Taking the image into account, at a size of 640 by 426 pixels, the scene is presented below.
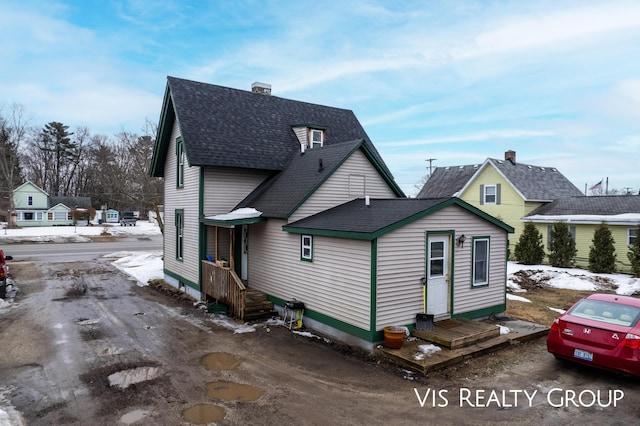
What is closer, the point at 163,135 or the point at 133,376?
the point at 133,376

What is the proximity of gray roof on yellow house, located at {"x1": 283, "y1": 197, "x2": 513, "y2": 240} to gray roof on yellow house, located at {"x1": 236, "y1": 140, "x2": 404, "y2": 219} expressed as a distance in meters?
0.84

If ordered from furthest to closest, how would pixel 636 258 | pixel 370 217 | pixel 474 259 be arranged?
pixel 636 258 → pixel 474 259 → pixel 370 217

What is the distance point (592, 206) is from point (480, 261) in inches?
723

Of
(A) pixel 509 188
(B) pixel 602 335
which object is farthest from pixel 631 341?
(A) pixel 509 188

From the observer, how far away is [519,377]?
8016 millimetres

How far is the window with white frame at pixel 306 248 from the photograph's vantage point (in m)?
11.0

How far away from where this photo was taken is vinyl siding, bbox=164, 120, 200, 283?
14.9m

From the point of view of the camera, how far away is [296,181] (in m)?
13.7

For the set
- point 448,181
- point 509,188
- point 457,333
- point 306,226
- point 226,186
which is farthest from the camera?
point 448,181

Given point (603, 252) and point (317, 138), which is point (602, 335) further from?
point (603, 252)

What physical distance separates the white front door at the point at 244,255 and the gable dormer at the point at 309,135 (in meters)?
3.98

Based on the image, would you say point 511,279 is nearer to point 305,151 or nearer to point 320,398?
point 305,151

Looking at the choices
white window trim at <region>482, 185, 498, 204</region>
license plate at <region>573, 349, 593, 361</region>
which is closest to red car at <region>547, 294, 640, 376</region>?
license plate at <region>573, 349, 593, 361</region>

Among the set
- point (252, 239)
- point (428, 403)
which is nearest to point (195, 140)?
point (252, 239)
